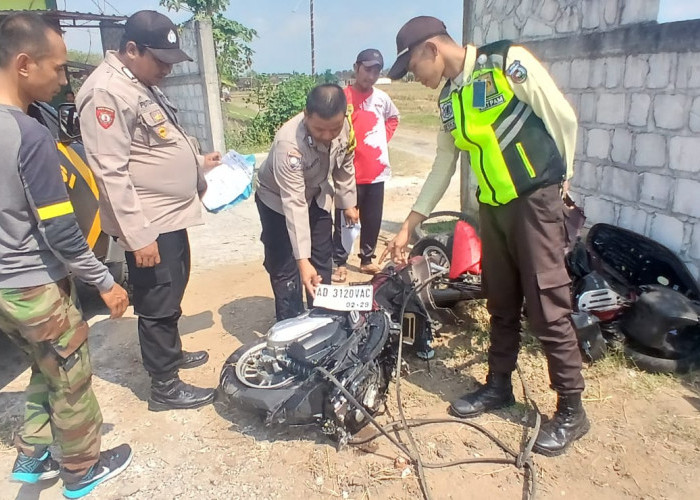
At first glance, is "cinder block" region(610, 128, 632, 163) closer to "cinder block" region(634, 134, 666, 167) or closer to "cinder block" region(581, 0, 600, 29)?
"cinder block" region(634, 134, 666, 167)

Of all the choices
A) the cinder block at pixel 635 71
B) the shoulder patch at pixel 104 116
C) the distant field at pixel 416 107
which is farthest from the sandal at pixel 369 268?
the distant field at pixel 416 107

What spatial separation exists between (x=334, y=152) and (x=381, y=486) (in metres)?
1.93

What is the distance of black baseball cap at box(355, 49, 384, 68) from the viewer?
193 inches

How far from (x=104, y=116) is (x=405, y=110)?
22826 millimetres

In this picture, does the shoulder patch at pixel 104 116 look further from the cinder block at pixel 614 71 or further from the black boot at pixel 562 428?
the cinder block at pixel 614 71

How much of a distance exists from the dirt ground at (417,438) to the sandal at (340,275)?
4.35ft

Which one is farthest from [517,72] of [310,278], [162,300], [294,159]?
[162,300]

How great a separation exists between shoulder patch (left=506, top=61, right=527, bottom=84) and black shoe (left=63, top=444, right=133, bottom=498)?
2.58 m

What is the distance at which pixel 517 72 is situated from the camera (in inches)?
95.4

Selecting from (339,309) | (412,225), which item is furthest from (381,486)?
(412,225)

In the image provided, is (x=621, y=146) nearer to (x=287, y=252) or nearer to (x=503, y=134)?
(x=503, y=134)

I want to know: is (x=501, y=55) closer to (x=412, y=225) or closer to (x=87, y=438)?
(x=412, y=225)

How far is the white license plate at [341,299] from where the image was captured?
290 centimetres

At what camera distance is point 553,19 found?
179 inches
